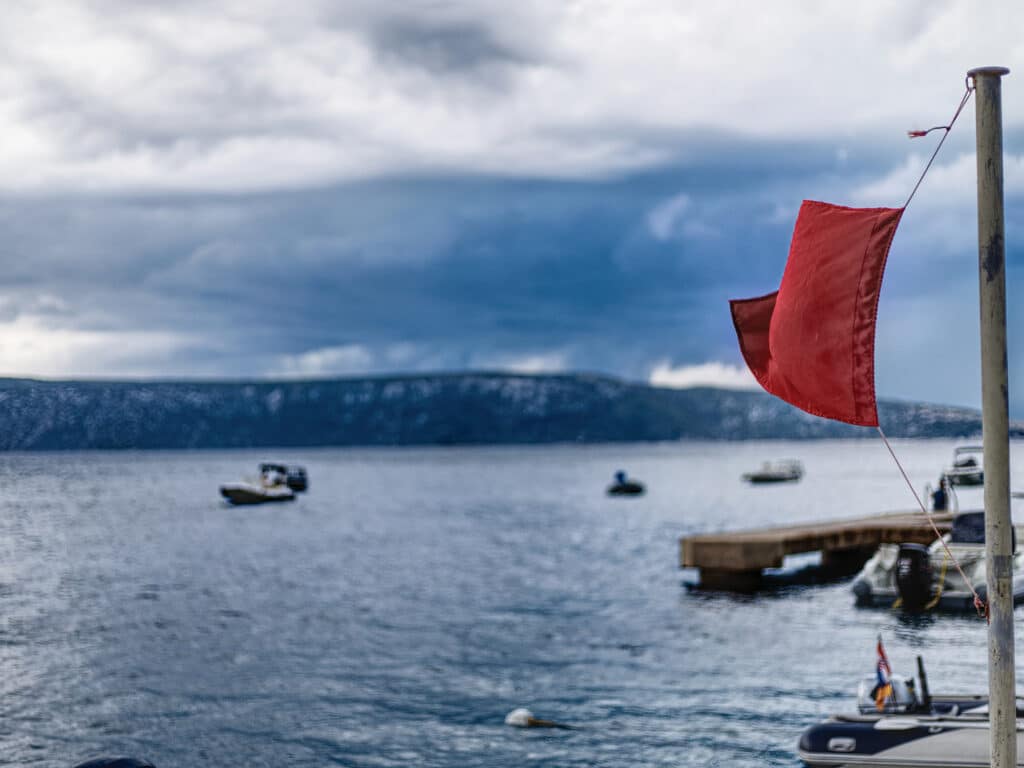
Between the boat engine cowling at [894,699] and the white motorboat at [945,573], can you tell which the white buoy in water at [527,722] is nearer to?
the boat engine cowling at [894,699]

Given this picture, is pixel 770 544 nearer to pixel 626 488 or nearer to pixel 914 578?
pixel 914 578

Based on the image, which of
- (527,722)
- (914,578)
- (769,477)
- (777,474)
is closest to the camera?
(527,722)

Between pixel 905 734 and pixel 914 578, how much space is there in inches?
700

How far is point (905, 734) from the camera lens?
15.3 meters

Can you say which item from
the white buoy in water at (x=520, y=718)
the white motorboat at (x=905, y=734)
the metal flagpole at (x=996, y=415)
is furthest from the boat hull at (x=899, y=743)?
the white buoy in water at (x=520, y=718)

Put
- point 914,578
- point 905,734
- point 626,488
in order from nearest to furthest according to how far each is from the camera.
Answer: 1. point 905,734
2. point 914,578
3. point 626,488

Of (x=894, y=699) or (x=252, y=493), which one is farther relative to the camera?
(x=252, y=493)

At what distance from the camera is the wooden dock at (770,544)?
126ft

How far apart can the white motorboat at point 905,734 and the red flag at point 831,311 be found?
23.6ft

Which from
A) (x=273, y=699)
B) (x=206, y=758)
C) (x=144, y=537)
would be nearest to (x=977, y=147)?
(x=206, y=758)

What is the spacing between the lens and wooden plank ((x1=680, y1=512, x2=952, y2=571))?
38312mm

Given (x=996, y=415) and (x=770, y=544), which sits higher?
(x=996, y=415)

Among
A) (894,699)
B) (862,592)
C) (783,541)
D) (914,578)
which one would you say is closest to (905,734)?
(894,699)

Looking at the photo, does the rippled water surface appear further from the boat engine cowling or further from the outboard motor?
the boat engine cowling
